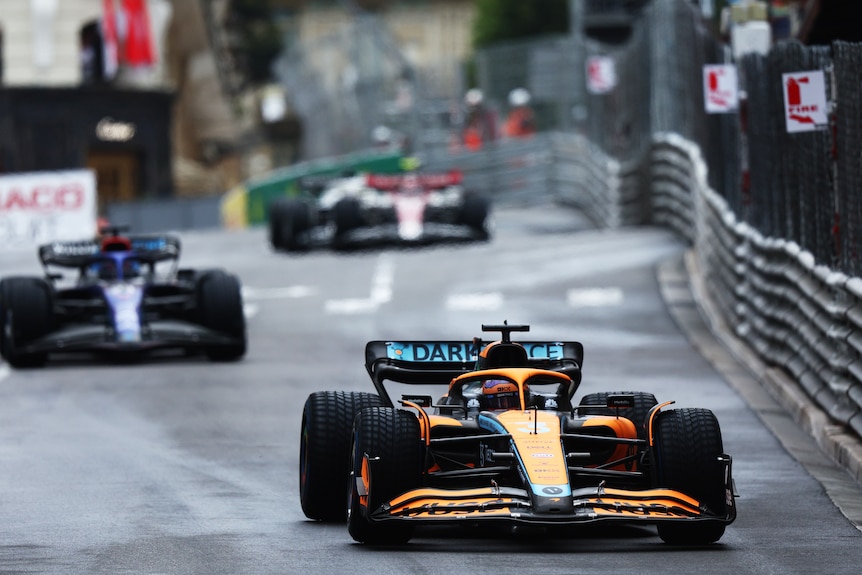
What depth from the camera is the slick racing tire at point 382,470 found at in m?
9.67

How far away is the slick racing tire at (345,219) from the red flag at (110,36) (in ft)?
91.8

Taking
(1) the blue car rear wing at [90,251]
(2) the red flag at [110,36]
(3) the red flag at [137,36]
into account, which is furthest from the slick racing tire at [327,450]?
(3) the red flag at [137,36]

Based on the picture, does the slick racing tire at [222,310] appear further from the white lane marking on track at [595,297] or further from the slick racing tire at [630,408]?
the slick racing tire at [630,408]

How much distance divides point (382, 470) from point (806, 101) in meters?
6.34

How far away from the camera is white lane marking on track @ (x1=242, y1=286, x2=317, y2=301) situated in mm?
26219

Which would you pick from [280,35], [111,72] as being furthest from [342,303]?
[280,35]

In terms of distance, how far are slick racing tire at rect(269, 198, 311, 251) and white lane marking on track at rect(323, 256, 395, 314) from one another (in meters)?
4.98

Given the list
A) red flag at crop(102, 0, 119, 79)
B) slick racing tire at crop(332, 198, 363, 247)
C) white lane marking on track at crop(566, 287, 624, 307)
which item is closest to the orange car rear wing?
white lane marking on track at crop(566, 287, 624, 307)

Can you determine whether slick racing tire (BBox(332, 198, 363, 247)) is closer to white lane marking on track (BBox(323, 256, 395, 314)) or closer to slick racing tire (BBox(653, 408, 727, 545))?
white lane marking on track (BBox(323, 256, 395, 314))

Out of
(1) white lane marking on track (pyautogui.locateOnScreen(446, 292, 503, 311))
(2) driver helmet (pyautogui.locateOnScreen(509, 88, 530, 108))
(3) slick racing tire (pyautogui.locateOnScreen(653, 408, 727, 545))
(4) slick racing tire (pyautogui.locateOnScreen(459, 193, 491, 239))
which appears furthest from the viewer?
(2) driver helmet (pyautogui.locateOnScreen(509, 88, 530, 108))

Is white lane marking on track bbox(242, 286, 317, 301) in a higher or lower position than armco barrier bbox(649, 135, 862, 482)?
lower

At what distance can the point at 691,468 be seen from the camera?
32.1 ft

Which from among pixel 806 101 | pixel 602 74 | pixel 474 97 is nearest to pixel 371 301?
pixel 806 101

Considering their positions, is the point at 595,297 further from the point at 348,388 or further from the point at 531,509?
the point at 531,509
